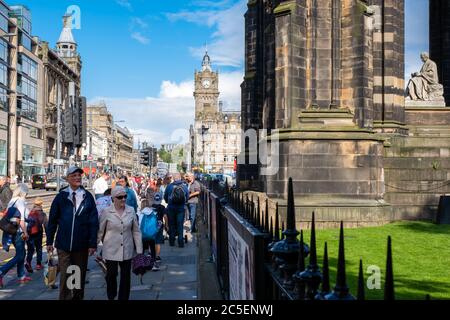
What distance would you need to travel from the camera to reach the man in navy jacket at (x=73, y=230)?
257 inches

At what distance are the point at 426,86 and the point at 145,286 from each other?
14.4m

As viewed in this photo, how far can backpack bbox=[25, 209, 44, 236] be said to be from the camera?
9372 millimetres

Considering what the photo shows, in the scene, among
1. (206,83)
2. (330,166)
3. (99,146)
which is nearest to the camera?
(330,166)

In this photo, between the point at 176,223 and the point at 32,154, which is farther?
the point at 32,154

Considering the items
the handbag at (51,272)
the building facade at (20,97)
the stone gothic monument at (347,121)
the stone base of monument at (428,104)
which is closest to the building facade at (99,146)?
the building facade at (20,97)

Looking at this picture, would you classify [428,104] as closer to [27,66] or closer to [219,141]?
[27,66]

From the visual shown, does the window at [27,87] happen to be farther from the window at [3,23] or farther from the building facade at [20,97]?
the window at [3,23]

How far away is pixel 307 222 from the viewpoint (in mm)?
13234

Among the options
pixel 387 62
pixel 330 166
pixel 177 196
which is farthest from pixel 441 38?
pixel 177 196

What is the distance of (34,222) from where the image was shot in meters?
9.42

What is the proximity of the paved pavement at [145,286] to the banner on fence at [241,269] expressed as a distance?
2.37 meters

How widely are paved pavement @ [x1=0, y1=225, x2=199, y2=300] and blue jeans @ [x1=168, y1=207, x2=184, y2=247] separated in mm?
1927

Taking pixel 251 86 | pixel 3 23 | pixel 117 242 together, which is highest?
pixel 3 23

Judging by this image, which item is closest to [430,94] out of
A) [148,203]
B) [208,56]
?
[148,203]
